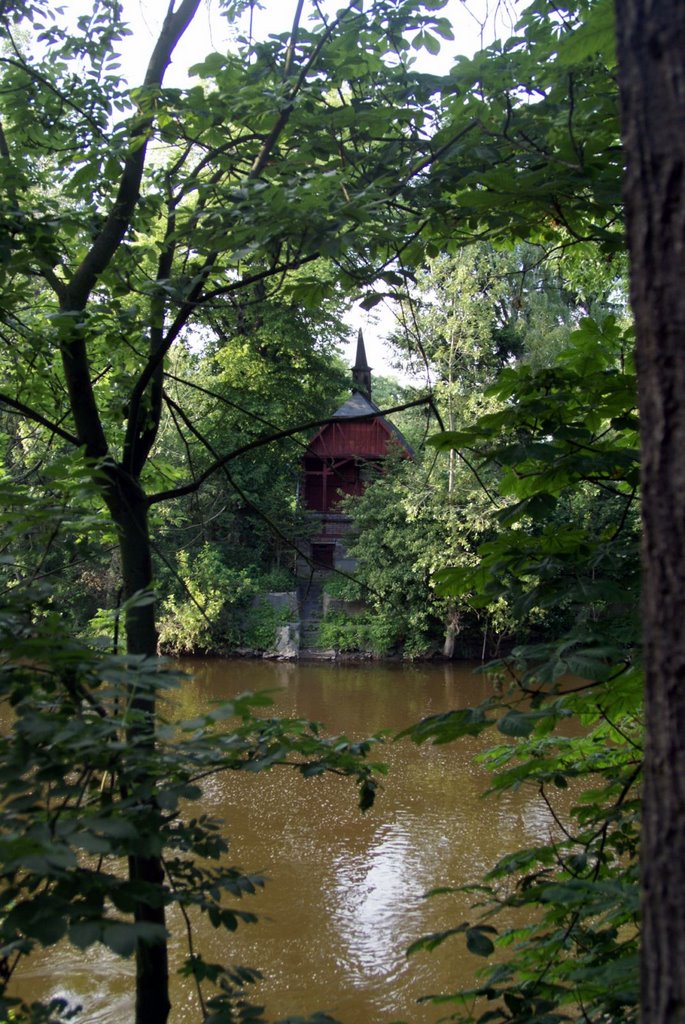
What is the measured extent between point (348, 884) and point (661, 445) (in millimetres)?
7604

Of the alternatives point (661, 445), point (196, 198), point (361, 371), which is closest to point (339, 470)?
point (361, 371)

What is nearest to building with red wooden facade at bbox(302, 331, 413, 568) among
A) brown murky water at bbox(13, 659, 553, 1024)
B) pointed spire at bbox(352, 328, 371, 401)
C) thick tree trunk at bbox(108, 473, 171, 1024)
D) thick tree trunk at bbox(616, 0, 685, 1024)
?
pointed spire at bbox(352, 328, 371, 401)

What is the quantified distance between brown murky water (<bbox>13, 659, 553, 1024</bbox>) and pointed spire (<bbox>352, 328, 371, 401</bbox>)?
12.3 metres

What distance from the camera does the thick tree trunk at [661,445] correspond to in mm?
992

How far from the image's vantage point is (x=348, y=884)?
7918mm

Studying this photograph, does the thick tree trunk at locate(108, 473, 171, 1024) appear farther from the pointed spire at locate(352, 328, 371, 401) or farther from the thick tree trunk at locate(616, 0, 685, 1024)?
the pointed spire at locate(352, 328, 371, 401)

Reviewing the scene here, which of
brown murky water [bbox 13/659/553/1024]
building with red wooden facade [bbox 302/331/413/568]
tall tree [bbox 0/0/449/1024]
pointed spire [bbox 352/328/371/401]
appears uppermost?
pointed spire [bbox 352/328/371/401]

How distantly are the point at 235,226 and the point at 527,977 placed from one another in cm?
197

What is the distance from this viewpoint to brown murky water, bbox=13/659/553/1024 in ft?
20.0

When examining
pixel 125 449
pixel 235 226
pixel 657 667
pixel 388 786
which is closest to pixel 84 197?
pixel 125 449

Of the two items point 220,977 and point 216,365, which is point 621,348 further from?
point 216,365

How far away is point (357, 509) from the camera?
18844 millimetres

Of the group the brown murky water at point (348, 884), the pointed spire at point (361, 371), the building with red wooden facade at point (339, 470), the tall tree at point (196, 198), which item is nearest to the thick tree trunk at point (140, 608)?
the tall tree at point (196, 198)

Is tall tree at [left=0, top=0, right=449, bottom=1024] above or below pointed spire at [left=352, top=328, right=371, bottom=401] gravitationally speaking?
below
